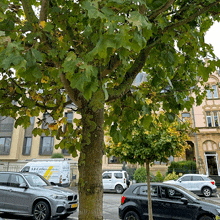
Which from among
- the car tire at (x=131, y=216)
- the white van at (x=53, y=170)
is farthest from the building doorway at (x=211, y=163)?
the car tire at (x=131, y=216)

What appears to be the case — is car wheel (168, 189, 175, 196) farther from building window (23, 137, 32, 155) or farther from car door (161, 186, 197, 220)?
building window (23, 137, 32, 155)

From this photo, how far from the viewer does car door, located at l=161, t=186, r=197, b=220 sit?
22.8 feet

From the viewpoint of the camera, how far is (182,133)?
7.44m

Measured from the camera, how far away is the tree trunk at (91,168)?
2.60 m

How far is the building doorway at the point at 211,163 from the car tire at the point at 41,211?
2173 cm

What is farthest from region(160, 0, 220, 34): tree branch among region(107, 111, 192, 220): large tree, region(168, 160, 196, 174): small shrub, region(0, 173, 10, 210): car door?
region(168, 160, 196, 174): small shrub

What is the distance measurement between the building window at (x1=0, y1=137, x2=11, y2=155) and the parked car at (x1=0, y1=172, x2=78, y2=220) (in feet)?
76.8

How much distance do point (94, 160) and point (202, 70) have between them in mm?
1861

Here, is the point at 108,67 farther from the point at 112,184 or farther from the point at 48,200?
the point at 112,184

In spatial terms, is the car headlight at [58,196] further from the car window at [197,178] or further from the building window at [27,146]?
the building window at [27,146]

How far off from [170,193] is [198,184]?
10.4 meters

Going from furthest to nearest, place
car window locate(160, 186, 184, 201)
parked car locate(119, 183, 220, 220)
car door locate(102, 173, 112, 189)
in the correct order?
1. car door locate(102, 173, 112, 189)
2. car window locate(160, 186, 184, 201)
3. parked car locate(119, 183, 220, 220)

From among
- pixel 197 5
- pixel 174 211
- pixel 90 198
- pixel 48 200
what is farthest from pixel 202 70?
pixel 48 200

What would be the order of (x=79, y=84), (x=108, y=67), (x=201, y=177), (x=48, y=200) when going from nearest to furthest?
1. (x=79, y=84)
2. (x=108, y=67)
3. (x=48, y=200)
4. (x=201, y=177)
